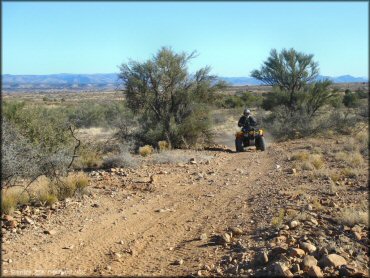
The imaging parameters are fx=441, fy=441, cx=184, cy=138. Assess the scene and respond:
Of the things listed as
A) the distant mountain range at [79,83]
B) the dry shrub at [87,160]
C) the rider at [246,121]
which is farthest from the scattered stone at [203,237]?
the rider at [246,121]

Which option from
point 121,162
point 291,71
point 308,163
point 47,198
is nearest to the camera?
point 47,198

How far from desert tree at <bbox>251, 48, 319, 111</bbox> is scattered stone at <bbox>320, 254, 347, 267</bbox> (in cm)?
2489

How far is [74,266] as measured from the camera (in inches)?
226

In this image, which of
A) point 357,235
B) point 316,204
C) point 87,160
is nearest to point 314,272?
point 357,235

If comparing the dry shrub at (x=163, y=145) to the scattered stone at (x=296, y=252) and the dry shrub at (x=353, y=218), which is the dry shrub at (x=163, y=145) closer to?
the dry shrub at (x=353, y=218)

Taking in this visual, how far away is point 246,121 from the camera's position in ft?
61.0

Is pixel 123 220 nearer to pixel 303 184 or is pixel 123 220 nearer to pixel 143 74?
pixel 303 184

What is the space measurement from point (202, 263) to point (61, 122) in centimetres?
958

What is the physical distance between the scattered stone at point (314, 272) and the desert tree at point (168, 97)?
14.9 metres

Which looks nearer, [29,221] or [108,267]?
[108,267]

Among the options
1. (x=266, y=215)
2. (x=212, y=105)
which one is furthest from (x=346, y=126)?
(x=266, y=215)

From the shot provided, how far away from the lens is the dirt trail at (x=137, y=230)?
5801 millimetres

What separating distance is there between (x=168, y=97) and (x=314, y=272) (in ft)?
52.6

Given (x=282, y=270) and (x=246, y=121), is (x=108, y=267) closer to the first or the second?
(x=282, y=270)
